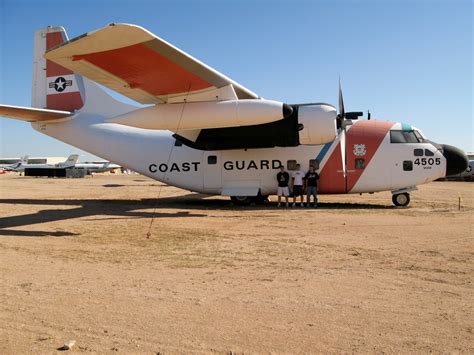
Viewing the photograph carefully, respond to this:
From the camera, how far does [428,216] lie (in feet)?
36.0

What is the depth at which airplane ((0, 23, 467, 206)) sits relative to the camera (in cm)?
1059

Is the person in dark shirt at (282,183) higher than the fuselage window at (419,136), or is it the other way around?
the fuselage window at (419,136)

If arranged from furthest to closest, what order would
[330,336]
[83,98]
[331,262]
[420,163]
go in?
[83,98] < [420,163] < [331,262] < [330,336]

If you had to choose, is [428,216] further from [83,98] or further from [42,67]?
[42,67]

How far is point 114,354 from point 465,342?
8.97 feet

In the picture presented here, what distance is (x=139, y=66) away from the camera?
10.3 m

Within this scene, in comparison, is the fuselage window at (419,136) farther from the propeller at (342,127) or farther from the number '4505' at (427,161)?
the propeller at (342,127)

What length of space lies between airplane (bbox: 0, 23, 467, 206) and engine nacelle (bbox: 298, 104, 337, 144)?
0.10ft

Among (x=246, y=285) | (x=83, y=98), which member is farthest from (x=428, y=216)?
(x=83, y=98)

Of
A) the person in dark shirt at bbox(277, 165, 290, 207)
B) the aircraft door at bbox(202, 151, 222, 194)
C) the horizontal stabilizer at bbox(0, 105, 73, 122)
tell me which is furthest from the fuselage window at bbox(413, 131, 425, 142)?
the horizontal stabilizer at bbox(0, 105, 73, 122)

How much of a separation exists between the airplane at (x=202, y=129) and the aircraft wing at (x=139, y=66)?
0.09ft

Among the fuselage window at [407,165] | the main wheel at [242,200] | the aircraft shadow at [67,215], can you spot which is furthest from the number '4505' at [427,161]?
the aircraft shadow at [67,215]

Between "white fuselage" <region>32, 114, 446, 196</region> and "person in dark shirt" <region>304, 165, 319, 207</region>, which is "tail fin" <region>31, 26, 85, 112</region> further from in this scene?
"person in dark shirt" <region>304, 165, 319, 207</region>

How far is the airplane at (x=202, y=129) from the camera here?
417 inches
